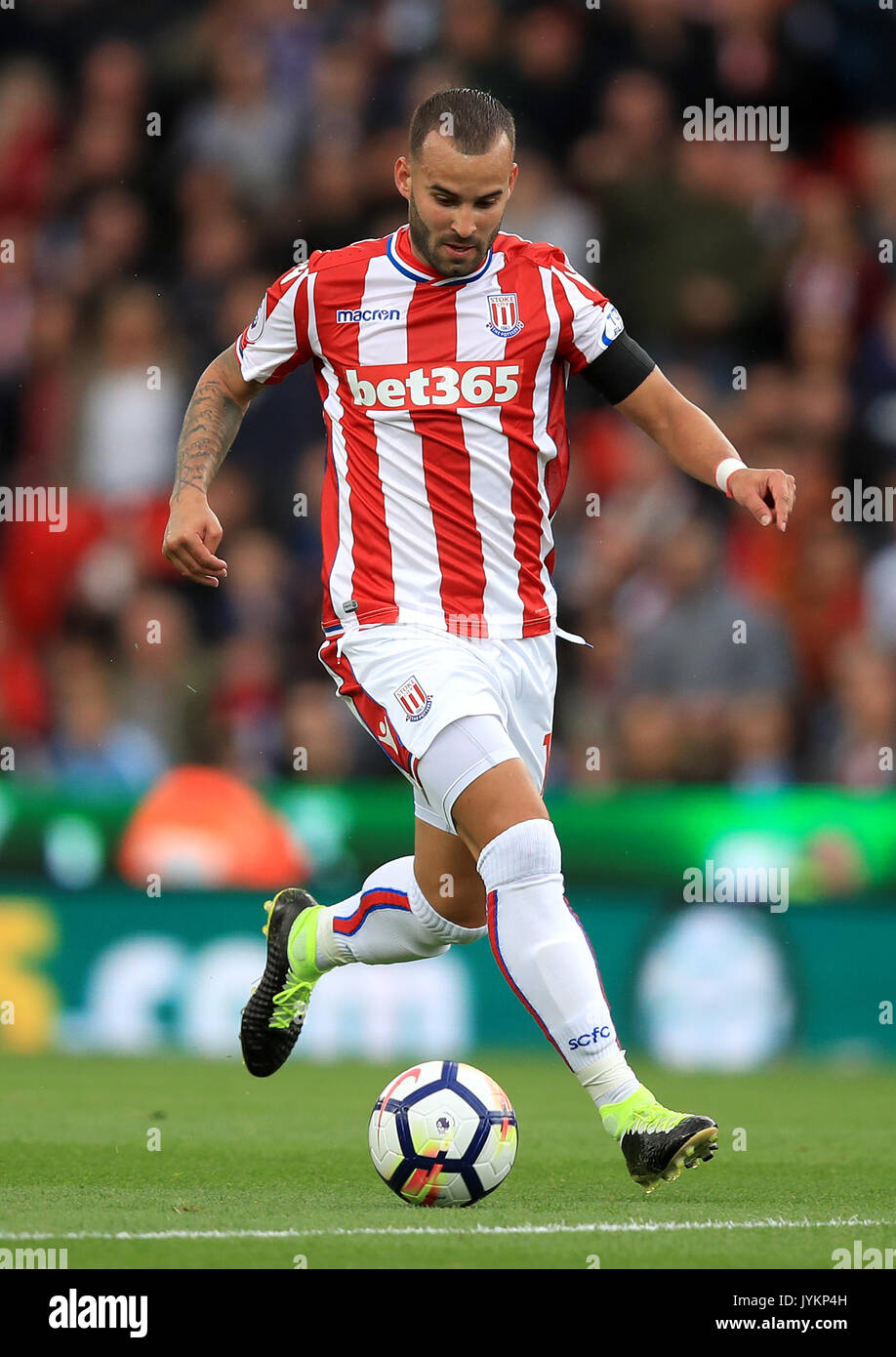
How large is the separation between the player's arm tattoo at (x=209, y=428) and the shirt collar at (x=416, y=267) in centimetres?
52

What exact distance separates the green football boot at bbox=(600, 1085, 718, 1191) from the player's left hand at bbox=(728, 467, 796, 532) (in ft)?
4.60

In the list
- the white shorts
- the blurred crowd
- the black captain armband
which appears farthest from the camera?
the blurred crowd

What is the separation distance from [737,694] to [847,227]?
3224mm

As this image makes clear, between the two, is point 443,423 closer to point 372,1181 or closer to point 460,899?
point 460,899

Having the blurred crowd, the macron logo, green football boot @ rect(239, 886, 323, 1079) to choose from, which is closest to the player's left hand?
the macron logo

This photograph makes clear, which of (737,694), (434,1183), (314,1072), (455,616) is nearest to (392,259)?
(455,616)

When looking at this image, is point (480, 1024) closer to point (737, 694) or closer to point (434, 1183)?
point (737, 694)

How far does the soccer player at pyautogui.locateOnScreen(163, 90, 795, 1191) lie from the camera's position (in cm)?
512

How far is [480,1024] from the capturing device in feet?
30.2

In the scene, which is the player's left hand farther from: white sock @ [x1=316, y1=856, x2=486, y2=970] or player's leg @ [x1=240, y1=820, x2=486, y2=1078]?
white sock @ [x1=316, y1=856, x2=486, y2=970]

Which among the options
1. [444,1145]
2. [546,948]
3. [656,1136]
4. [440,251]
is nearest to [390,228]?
[440,251]

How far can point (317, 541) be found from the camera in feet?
36.5

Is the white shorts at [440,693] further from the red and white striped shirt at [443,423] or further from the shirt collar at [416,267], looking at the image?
the shirt collar at [416,267]

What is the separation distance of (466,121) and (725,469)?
1077 mm
